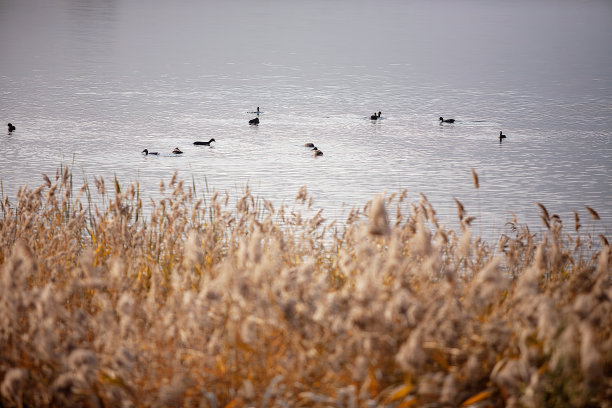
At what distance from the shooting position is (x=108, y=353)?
2857 mm

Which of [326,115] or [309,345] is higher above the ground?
[326,115]

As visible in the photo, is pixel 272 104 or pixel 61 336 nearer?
pixel 61 336

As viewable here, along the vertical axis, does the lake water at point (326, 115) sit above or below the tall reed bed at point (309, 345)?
above

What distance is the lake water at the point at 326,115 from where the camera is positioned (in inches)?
327

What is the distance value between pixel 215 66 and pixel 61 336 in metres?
16.8

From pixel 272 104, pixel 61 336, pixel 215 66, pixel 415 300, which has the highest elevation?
pixel 215 66

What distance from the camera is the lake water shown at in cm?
830

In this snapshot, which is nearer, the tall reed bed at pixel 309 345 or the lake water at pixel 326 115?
the tall reed bed at pixel 309 345

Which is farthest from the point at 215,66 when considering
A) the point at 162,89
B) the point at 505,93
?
the point at 505,93

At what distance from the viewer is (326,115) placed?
41.6ft

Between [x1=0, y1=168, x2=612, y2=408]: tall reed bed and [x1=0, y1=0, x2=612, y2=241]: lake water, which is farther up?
[x1=0, y1=0, x2=612, y2=241]: lake water

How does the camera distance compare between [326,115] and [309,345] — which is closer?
[309,345]

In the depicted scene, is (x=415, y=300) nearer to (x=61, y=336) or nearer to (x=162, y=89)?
Answer: (x=61, y=336)

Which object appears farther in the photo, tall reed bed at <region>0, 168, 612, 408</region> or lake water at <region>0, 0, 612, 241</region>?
lake water at <region>0, 0, 612, 241</region>
